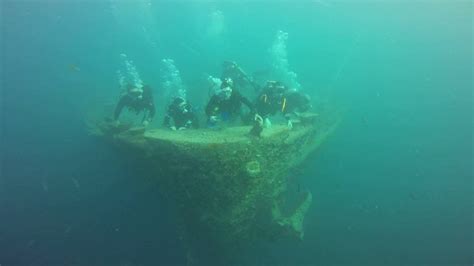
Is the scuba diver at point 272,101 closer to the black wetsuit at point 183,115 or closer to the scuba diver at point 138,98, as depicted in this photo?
the black wetsuit at point 183,115

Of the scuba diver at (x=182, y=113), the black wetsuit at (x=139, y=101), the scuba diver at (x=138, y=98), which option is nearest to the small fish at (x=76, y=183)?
the scuba diver at (x=138, y=98)

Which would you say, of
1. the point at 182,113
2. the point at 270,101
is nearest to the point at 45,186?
the point at 182,113

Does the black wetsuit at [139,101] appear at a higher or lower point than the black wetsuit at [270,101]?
lower

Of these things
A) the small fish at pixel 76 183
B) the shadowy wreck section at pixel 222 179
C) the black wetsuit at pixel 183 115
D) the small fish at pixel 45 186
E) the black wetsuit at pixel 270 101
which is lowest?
the small fish at pixel 45 186

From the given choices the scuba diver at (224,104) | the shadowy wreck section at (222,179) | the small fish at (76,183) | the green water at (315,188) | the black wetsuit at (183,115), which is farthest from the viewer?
the small fish at (76,183)

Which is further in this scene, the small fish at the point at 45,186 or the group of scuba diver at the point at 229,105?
the small fish at the point at 45,186

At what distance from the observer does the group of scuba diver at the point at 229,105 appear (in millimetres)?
8008

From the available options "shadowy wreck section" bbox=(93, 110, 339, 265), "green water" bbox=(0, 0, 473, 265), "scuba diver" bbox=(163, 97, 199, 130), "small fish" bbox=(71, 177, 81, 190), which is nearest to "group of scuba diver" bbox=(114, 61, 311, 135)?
"scuba diver" bbox=(163, 97, 199, 130)

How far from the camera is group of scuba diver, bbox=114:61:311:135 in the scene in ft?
26.3

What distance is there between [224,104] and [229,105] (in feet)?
0.42

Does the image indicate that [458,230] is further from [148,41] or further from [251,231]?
[148,41]

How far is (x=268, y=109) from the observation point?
952 cm

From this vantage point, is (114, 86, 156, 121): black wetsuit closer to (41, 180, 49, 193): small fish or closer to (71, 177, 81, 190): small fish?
(71, 177, 81, 190): small fish

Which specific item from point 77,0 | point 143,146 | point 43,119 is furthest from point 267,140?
point 77,0
